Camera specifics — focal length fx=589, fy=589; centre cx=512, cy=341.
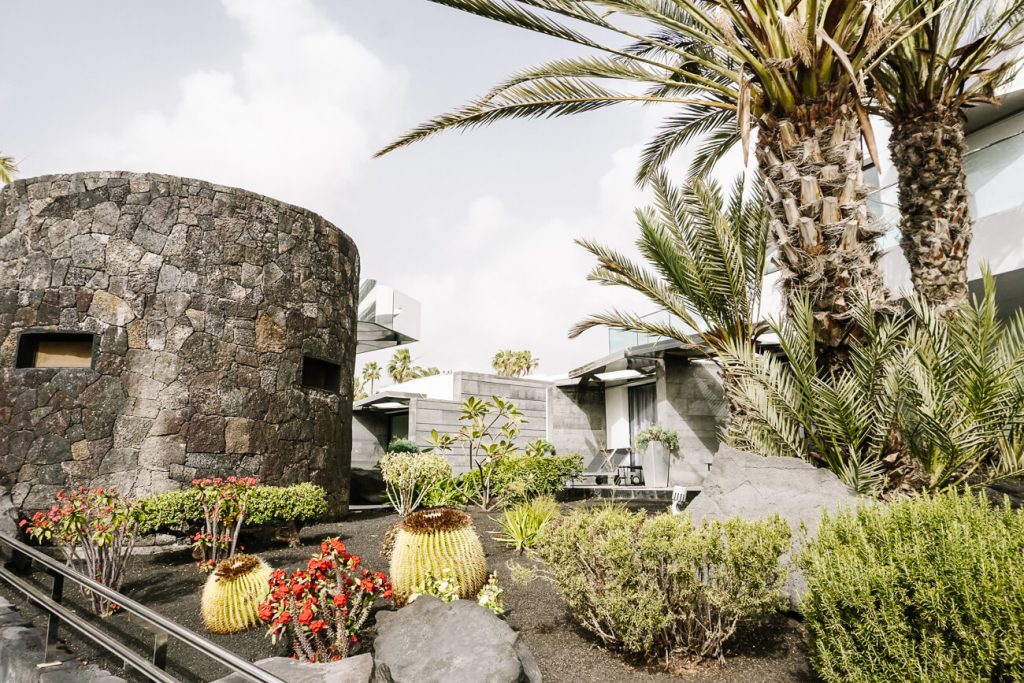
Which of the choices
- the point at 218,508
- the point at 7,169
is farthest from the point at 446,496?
the point at 7,169

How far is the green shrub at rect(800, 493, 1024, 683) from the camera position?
7.93ft

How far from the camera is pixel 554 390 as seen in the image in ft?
62.5

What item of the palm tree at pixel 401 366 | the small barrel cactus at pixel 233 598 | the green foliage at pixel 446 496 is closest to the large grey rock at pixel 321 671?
the small barrel cactus at pixel 233 598

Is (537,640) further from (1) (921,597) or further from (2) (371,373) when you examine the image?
(2) (371,373)

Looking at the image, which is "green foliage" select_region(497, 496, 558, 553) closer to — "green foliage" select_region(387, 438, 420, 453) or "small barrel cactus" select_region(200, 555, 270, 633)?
"small barrel cactus" select_region(200, 555, 270, 633)

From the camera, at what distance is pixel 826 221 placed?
5.16 metres

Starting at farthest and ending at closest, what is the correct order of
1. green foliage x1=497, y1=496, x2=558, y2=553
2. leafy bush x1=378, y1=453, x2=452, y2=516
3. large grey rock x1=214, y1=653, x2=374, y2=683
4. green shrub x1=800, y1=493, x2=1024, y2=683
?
leafy bush x1=378, y1=453, x2=452, y2=516, green foliage x1=497, y1=496, x2=558, y2=553, large grey rock x1=214, y1=653, x2=374, y2=683, green shrub x1=800, y1=493, x2=1024, y2=683

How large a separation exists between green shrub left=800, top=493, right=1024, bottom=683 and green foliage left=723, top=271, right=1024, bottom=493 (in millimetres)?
1338

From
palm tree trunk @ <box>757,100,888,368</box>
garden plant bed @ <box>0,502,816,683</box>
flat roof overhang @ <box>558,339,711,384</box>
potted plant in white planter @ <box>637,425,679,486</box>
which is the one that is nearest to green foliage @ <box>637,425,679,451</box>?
potted plant in white planter @ <box>637,425,679,486</box>

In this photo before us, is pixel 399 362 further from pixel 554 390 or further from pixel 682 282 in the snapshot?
pixel 682 282

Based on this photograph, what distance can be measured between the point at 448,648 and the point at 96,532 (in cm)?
341

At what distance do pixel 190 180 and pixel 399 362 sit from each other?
4013 cm

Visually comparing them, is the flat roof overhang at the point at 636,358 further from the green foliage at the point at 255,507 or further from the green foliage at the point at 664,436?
the green foliage at the point at 255,507

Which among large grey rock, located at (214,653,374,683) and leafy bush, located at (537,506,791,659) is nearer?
large grey rock, located at (214,653,374,683)
